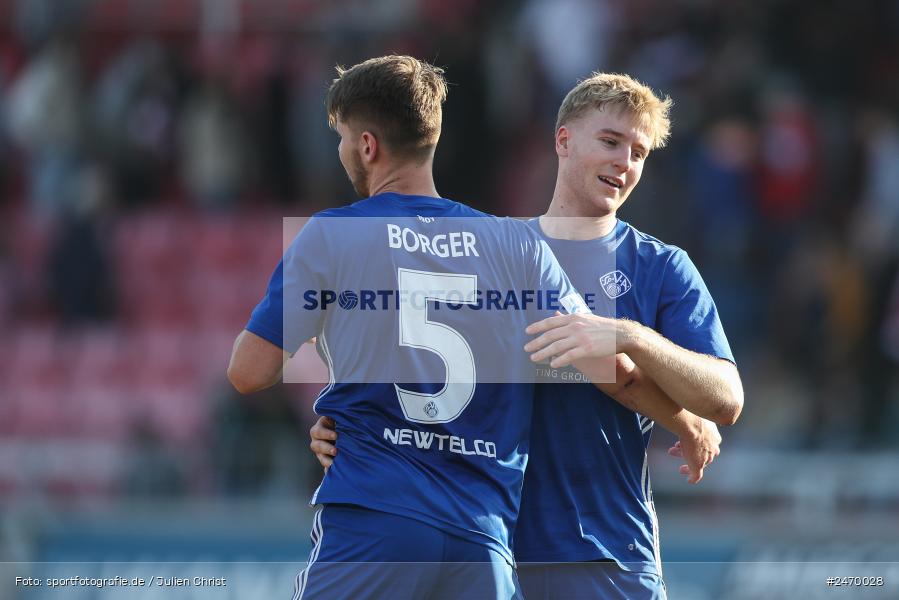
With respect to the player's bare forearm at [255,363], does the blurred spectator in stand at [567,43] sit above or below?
above

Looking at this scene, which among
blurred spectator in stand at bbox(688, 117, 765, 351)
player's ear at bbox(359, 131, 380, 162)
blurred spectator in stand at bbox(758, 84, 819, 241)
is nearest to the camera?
player's ear at bbox(359, 131, 380, 162)

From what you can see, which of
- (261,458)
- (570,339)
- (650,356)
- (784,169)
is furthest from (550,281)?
(784,169)

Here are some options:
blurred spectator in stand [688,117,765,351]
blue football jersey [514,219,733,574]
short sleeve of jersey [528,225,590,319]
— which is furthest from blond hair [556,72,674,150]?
blurred spectator in stand [688,117,765,351]

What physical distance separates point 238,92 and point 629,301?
8891 mm

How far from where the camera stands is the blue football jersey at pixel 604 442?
13.9 ft

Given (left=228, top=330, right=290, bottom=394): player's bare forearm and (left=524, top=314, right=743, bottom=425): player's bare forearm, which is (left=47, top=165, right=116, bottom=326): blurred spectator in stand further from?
(left=524, top=314, right=743, bottom=425): player's bare forearm

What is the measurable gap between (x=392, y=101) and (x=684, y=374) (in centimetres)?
115

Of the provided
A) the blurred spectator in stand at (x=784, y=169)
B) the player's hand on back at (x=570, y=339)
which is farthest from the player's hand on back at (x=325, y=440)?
the blurred spectator in stand at (x=784, y=169)

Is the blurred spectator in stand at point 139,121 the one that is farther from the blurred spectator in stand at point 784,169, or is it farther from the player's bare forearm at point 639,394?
the player's bare forearm at point 639,394

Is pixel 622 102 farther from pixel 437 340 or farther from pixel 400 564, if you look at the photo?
pixel 400 564

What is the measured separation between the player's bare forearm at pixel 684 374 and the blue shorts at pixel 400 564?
2.26 feet

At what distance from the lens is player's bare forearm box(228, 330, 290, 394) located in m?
3.85

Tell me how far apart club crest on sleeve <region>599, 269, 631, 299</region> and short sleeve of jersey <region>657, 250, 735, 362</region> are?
12 centimetres

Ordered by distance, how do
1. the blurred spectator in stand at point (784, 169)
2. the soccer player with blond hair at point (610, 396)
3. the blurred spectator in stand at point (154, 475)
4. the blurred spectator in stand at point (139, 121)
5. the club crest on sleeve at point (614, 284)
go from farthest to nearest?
the blurred spectator in stand at point (139, 121), the blurred spectator in stand at point (784, 169), the blurred spectator in stand at point (154, 475), the club crest on sleeve at point (614, 284), the soccer player with blond hair at point (610, 396)
